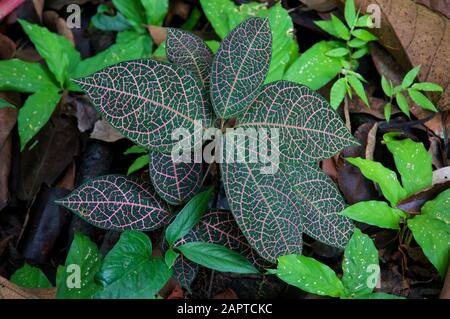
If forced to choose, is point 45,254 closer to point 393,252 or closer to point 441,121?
point 393,252

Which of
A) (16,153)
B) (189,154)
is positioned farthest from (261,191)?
(16,153)

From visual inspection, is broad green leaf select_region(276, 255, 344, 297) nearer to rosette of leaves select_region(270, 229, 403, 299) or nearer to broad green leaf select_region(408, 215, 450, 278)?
rosette of leaves select_region(270, 229, 403, 299)

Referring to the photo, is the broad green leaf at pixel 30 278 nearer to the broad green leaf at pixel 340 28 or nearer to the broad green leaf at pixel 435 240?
the broad green leaf at pixel 435 240

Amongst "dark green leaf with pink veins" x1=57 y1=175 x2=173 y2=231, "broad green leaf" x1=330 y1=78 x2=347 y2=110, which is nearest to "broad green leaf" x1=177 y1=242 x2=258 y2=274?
"dark green leaf with pink veins" x1=57 y1=175 x2=173 y2=231

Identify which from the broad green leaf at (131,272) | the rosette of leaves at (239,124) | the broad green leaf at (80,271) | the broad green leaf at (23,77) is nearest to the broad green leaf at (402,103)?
the rosette of leaves at (239,124)

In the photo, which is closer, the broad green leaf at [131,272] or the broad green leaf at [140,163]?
the broad green leaf at [131,272]
